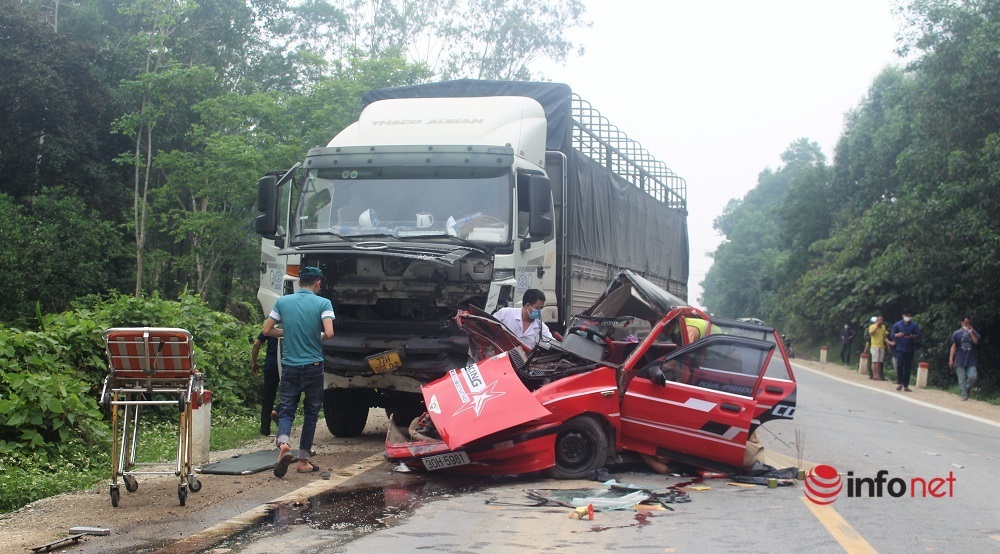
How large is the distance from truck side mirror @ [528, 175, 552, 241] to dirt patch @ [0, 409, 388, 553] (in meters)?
3.20

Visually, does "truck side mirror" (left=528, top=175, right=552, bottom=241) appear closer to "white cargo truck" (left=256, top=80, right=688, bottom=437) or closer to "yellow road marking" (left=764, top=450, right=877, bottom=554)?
"white cargo truck" (left=256, top=80, right=688, bottom=437)

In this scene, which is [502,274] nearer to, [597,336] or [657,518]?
[597,336]

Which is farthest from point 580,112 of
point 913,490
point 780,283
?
point 780,283

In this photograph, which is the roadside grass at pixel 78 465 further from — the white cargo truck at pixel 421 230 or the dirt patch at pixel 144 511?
the white cargo truck at pixel 421 230

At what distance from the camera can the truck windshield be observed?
388 inches

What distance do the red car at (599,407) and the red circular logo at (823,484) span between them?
626mm

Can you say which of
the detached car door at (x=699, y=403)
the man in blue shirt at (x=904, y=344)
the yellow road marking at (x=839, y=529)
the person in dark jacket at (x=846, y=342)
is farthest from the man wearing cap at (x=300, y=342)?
the person in dark jacket at (x=846, y=342)

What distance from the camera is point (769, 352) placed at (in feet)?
26.9

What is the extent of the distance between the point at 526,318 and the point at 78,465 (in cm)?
441

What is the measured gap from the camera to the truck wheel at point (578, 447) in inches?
316

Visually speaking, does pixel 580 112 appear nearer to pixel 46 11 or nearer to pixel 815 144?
pixel 46 11

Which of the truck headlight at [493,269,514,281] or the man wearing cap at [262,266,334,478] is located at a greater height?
the truck headlight at [493,269,514,281]

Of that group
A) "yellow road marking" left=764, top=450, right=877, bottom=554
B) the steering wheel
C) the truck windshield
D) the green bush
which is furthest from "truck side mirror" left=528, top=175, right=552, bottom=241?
the green bush

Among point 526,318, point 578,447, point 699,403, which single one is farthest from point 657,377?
point 526,318
